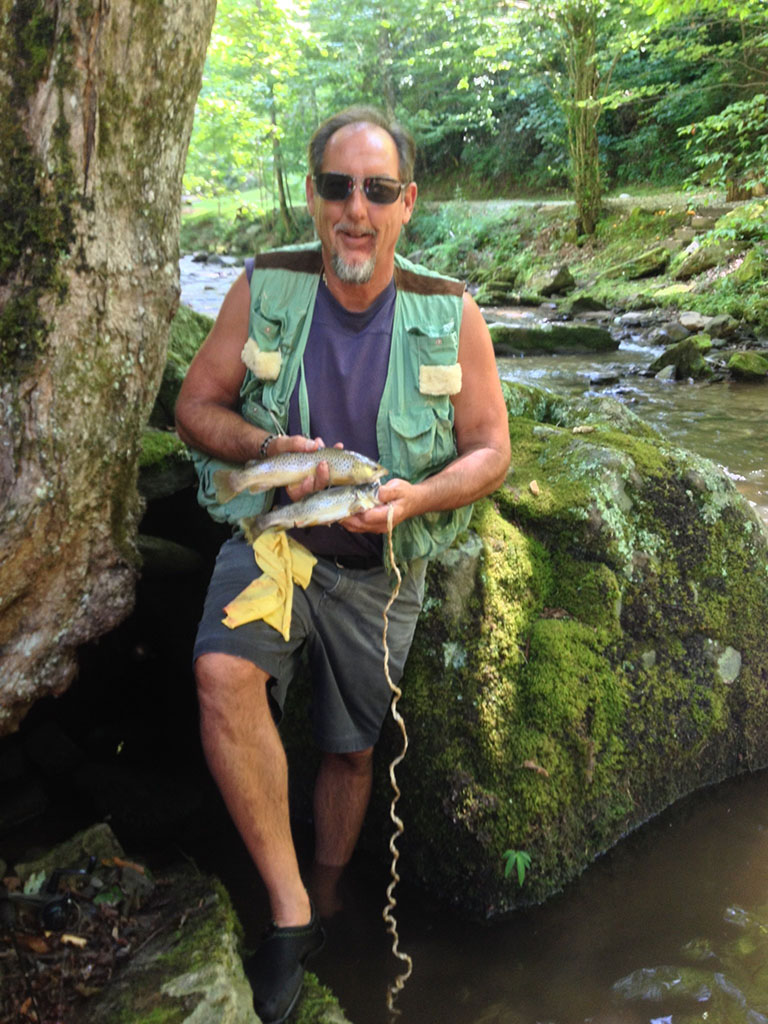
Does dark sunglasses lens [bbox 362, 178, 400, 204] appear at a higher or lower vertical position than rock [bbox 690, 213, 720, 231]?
lower

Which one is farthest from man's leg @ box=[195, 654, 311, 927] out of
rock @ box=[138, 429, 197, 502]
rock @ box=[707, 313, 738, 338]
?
rock @ box=[707, 313, 738, 338]

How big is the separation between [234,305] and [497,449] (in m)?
1.20

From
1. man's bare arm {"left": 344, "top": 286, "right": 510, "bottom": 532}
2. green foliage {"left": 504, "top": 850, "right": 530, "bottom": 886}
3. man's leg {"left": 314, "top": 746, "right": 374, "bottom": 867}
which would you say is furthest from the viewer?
man's leg {"left": 314, "top": 746, "right": 374, "bottom": 867}

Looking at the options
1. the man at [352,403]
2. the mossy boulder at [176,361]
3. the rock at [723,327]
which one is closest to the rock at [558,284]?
the rock at [723,327]

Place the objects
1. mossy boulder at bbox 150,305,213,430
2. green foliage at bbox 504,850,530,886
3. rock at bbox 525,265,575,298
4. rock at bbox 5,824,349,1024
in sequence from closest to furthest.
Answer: rock at bbox 5,824,349,1024, green foliage at bbox 504,850,530,886, mossy boulder at bbox 150,305,213,430, rock at bbox 525,265,575,298

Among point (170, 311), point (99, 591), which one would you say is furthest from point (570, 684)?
point (170, 311)

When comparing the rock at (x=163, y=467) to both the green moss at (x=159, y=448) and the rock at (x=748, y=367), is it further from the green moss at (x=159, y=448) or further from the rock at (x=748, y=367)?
the rock at (x=748, y=367)

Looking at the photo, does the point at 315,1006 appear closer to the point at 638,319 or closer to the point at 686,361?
the point at 686,361

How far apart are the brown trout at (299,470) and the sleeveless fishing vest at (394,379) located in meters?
0.19

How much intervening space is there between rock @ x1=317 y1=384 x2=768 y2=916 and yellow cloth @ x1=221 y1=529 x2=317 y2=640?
0.83 m

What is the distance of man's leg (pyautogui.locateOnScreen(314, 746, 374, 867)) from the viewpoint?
3.33 meters

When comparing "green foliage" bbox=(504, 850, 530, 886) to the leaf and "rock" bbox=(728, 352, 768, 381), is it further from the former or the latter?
"rock" bbox=(728, 352, 768, 381)

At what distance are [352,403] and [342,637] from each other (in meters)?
0.91

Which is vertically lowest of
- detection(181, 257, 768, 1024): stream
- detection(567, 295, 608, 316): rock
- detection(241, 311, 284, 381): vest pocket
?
detection(181, 257, 768, 1024): stream
